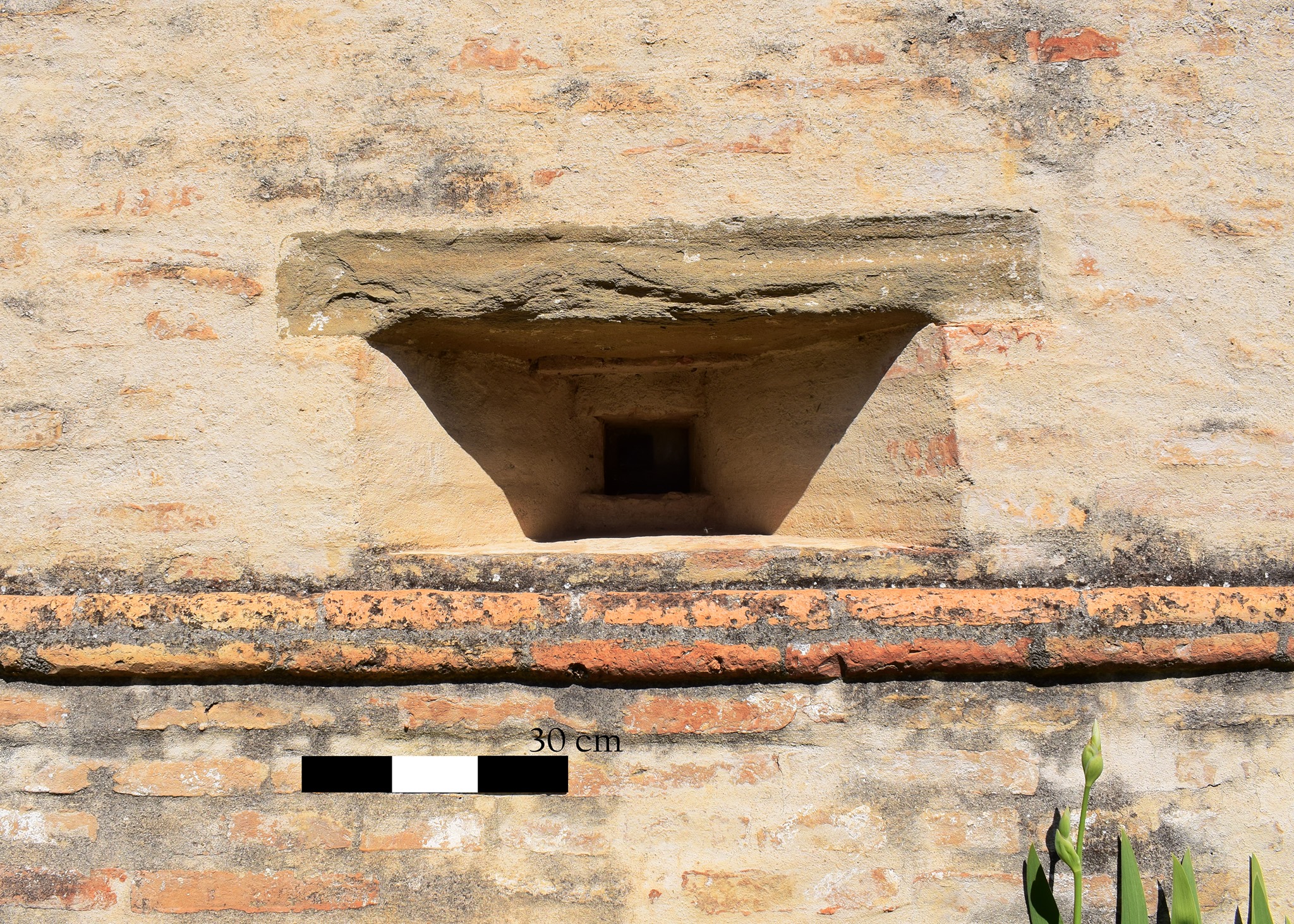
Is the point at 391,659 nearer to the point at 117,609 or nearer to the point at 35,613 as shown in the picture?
the point at 117,609

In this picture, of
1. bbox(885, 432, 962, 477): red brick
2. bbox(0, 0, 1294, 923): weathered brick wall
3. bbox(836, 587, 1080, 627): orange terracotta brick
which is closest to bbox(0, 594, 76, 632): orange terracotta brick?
bbox(0, 0, 1294, 923): weathered brick wall

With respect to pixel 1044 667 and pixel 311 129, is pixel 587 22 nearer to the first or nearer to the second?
pixel 311 129

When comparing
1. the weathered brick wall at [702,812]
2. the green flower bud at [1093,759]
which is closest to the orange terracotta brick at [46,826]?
the weathered brick wall at [702,812]

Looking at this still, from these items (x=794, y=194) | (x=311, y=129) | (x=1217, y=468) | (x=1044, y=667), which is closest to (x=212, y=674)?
(x=311, y=129)

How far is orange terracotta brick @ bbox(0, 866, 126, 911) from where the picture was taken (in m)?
1.75

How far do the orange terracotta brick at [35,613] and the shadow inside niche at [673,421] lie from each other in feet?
2.94

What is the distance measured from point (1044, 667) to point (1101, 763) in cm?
21

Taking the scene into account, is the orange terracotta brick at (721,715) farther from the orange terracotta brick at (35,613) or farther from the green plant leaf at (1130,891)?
the orange terracotta brick at (35,613)

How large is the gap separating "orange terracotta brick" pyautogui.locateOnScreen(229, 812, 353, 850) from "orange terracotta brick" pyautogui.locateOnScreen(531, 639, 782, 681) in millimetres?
573

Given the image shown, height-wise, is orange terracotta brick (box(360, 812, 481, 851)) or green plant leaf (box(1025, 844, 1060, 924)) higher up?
orange terracotta brick (box(360, 812, 481, 851))

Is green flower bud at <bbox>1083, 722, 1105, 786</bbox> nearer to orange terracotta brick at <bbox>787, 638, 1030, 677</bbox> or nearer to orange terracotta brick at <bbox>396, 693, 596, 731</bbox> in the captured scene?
orange terracotta brick at <bbox>787, 638, 1030, 677</bbox>

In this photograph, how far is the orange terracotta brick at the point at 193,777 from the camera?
1.76 meters

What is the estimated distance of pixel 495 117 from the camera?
190 centimetres

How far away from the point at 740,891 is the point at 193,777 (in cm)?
122
